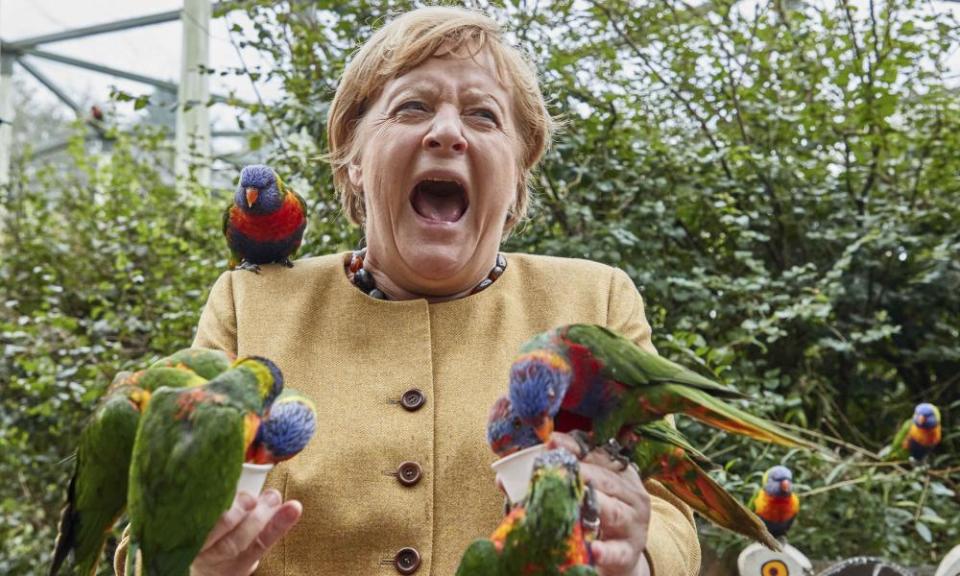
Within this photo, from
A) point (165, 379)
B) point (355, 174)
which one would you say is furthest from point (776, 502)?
point (165, 379)

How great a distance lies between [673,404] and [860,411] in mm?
2741

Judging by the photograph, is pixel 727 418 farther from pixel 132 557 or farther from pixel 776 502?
pixel 776 502

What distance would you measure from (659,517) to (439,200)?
2.11 ft

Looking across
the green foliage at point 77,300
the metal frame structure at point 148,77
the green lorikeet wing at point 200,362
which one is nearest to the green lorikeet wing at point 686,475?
the green lorikeet wing at point 200,362

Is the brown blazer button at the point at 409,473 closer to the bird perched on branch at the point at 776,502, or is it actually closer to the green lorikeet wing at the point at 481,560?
the green lorikeet wing at the point at 481,560

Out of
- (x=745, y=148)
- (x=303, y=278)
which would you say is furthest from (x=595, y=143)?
(x=303, y=278)

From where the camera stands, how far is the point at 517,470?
3.13ft

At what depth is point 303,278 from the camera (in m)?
1.71

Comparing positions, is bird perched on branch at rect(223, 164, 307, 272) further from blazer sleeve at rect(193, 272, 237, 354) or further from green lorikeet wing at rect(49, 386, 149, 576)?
green lorikeet wing at rect(49, 386, 149, 576)

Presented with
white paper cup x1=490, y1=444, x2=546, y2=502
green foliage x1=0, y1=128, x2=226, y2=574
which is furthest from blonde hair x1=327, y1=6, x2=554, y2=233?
green foliage x1=0, y1=128, x2=226, y2=574

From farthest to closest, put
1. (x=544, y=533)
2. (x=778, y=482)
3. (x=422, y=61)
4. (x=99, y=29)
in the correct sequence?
(x=99, y=29)
(x=778, y=482)
(x=422, y=61)
(x=544, y=533)

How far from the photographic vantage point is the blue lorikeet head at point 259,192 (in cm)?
229

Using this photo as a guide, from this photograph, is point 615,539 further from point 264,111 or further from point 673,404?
point 264,111

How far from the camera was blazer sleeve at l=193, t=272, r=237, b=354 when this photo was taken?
5.21 feet
